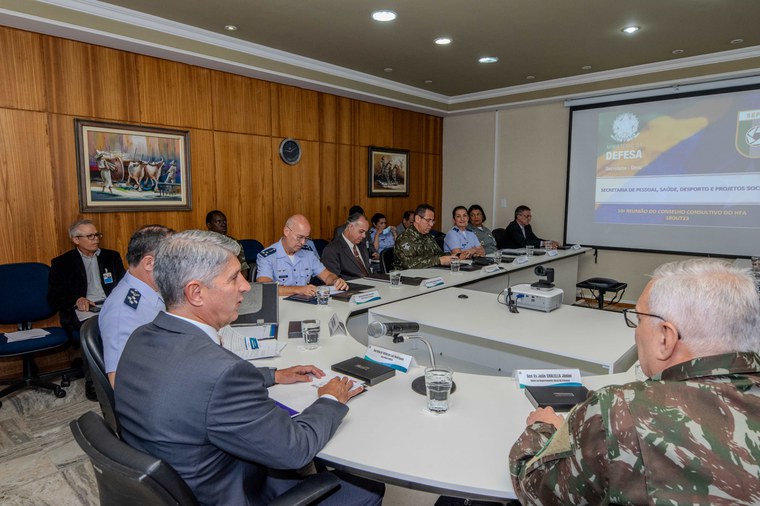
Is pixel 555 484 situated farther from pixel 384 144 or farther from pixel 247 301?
pixel 384 144

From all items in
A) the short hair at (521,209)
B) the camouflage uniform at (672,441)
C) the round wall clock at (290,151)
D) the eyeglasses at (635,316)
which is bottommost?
the camouflage uniform at (672,441)

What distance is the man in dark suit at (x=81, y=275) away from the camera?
11.5 ft

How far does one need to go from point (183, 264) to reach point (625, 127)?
635cm

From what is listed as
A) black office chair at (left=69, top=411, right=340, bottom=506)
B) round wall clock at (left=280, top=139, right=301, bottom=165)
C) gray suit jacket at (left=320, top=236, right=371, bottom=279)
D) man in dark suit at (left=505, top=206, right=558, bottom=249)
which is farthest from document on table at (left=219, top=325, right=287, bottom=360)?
man in dark suit at (left=505, top=206, right=558, bottom=249)

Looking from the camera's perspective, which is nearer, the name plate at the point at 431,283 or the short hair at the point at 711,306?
the short hair at the point at 711,306

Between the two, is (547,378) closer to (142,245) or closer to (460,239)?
(142,245)

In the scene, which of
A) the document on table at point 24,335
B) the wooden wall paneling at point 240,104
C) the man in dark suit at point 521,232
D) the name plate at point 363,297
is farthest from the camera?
the man in dark suit at point 521,232

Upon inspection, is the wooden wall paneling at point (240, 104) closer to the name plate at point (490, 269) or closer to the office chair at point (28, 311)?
the office chair at point (28, 311)

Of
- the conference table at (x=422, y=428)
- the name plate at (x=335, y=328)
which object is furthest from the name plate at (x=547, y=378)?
the name plate at (x=335, y=328)

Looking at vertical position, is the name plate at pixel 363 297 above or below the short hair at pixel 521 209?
below

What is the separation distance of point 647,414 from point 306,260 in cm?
300

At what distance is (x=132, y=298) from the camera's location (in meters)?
1.78

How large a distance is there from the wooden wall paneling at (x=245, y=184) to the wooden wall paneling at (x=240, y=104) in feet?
0.34

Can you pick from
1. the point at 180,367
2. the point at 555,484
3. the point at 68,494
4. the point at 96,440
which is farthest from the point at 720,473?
the point at 68,494
